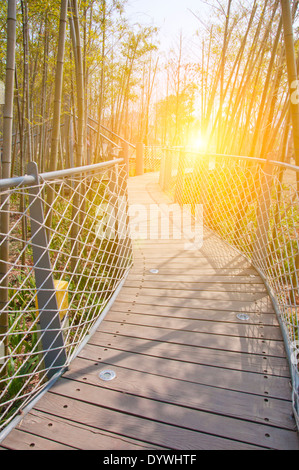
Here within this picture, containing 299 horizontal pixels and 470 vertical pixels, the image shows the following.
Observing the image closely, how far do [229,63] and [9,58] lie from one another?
5703 mm

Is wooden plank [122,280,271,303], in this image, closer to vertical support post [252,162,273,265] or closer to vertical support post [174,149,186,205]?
vertical support post [252,162,273,265]

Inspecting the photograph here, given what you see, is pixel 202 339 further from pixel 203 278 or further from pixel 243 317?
pixel 203 278

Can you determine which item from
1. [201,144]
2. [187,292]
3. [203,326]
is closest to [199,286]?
[187,292]

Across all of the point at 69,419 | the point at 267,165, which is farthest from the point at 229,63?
the point at 69,419

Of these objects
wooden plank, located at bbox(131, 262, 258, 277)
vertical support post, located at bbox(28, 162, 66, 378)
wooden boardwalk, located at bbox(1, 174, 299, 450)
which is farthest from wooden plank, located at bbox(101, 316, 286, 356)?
wooden plank, located at bbox(131, 262, 258, 277)

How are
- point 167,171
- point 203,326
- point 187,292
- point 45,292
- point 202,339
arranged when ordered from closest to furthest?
1. point 45,292
2. point 202,339
3. point 203,326
4. point 187,292
5. point 167,171

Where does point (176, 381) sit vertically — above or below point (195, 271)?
below

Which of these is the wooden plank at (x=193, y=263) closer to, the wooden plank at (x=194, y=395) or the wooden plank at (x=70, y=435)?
the wooden plank at (x=194, y=395)

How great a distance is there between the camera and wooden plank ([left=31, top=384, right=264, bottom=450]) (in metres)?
0.99

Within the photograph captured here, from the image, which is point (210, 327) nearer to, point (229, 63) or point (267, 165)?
point (267, 165)

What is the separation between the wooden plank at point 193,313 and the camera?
1.69 metres

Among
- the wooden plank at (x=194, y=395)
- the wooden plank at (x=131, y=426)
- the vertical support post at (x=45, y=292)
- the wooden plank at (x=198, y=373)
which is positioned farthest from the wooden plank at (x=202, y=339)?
the wooden plank at (x=131, y=426)

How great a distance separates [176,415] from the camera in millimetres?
1103

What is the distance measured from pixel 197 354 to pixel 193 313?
36 centimetres
